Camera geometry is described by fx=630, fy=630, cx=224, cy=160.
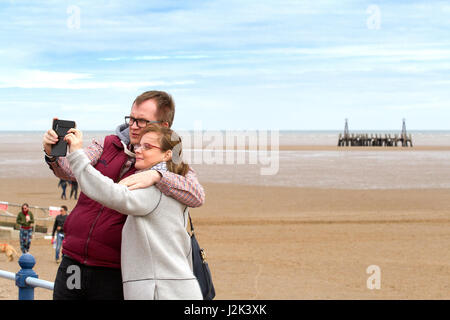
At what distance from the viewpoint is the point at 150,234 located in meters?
2.74

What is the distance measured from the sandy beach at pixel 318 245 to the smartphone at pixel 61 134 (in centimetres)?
792

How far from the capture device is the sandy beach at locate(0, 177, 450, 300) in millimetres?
11477

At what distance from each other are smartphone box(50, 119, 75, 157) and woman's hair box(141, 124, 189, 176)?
377 mm

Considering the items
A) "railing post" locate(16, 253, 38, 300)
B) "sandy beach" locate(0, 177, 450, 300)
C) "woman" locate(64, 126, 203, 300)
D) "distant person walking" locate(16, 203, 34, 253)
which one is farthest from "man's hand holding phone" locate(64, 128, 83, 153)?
"distant person walking" locate(16, 203, 34, 253)

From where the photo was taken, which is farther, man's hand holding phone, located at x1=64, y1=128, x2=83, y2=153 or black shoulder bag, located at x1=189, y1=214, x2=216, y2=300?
black shoulder bag, located at x1=189, y1=214, x2=216, y2=300

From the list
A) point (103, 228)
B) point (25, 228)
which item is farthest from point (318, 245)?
point (103, 228)

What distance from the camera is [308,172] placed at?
40.3 m

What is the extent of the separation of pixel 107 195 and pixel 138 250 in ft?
1.00

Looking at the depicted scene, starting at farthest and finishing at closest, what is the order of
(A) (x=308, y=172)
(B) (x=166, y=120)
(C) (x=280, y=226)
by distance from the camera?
(A) (x=308, y=172)
(C) (x=280, y=226)
(B) (x=166, y=120)

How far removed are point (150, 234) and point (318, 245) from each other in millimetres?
13199

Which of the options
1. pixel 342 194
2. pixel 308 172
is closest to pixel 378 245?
pixel 342 194

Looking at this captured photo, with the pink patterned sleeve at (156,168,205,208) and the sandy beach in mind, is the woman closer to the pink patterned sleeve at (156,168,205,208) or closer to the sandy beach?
the pink patterned sleeve at (156,168,205,208)

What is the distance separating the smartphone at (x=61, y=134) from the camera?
9.71 feet
